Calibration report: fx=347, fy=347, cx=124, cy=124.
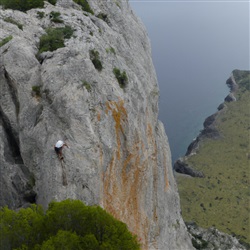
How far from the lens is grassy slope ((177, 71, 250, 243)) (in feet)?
180

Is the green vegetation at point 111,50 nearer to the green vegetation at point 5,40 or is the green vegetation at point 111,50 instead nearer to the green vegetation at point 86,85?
the green vegetation at point 86,85

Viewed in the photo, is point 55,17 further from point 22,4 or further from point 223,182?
point 223,182

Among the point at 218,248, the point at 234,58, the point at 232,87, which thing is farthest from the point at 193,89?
the point at 218,248

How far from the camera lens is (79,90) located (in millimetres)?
17266

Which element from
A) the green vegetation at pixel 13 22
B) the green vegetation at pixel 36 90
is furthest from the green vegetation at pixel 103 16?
the green vegetation at pixel 36 90

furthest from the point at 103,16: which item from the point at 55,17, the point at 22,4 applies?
the point at 22,4

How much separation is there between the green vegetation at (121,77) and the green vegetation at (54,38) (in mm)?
3452

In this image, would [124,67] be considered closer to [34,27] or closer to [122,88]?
[122,88]

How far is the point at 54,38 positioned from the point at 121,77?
175 inches

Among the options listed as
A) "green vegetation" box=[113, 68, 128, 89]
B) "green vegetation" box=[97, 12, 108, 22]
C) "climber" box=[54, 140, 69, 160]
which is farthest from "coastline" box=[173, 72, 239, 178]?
"climber" box=[54, 140, 69, 160]

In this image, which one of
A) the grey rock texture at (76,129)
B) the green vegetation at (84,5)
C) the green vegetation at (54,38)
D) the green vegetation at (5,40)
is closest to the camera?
the grey rock texture at (76,129)

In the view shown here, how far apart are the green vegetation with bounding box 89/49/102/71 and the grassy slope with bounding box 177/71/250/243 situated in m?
39.2

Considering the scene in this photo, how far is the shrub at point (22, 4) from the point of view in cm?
2347

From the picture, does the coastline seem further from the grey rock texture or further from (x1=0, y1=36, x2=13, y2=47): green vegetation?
(x1=0, y1=36, x2=13, y2=47): green vegetation
